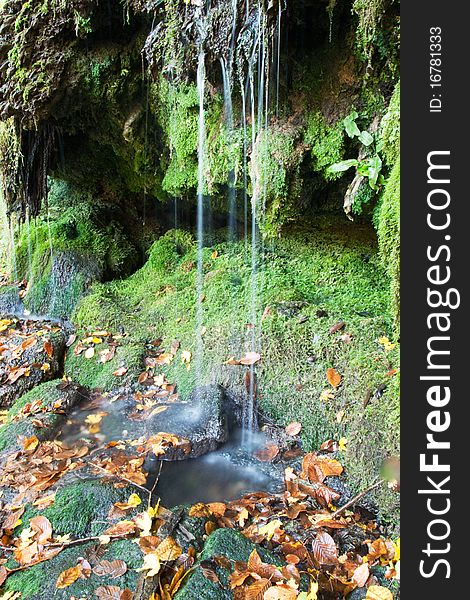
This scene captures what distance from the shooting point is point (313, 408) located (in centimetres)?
419

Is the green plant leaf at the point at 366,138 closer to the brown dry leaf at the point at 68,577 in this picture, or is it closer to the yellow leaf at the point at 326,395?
the yellow leaf at the point at 326,395

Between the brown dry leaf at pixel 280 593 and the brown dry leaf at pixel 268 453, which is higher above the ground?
the brown dry leaf at pixel 268 453

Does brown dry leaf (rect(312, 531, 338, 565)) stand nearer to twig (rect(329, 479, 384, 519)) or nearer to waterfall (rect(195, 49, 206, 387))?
twig (rect(329, 479, 384, 519))

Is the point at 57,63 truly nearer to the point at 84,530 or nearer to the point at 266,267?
the point at 266,267

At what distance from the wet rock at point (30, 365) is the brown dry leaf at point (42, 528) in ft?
8.48

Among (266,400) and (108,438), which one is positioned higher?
(266,400)

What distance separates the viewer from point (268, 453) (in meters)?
4.19

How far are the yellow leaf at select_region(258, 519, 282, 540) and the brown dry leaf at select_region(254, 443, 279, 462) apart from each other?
0.91m

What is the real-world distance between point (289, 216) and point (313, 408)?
86.3 inches

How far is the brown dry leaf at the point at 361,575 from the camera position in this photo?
8.63ft

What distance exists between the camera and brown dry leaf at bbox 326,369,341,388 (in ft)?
13.5

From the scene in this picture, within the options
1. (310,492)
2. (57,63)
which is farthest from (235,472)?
(57,63)

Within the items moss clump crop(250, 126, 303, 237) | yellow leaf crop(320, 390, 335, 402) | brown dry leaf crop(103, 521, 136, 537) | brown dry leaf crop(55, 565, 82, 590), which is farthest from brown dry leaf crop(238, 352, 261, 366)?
brown dry leaf crop(55, 565, 82, 590)

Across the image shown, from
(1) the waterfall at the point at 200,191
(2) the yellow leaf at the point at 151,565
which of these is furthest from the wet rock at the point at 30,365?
(2) the yellow leaf at the point at 151,565
